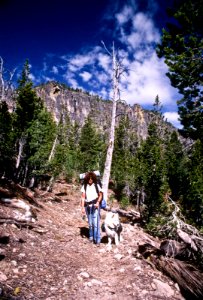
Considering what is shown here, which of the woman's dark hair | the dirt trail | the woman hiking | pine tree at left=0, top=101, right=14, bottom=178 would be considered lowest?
the dirt trail

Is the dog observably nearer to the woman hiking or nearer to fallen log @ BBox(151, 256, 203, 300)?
the woman hiking

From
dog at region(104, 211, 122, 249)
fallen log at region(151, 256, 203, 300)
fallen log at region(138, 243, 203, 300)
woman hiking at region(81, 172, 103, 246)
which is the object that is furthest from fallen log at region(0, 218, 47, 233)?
fallen log at region(151, 256, 203, 300)

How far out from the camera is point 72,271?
5105 mm

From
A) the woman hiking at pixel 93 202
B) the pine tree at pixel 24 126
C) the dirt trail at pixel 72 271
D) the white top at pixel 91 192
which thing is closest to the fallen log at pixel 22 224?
the dirt trail at pixel 72 271

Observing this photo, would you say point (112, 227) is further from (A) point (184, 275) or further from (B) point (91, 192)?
(A) point (184, 275)

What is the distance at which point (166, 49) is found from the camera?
10242mm

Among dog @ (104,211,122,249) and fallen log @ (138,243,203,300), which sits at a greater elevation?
dog @ (104,211,122,249)

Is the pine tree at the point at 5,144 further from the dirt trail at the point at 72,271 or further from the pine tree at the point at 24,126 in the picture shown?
the dirt trail at the point at 72,271

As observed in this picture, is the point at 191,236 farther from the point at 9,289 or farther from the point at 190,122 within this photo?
the point at 190,122

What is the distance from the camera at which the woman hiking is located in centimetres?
709

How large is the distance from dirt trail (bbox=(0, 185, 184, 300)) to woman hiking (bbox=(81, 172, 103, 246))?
366 millimetres

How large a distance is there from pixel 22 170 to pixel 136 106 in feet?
490

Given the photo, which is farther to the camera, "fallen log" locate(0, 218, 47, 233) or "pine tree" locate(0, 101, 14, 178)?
"pine tree" locate(0, 101, 14, 178)

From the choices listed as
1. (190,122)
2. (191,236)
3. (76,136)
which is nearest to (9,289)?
(191,236)
